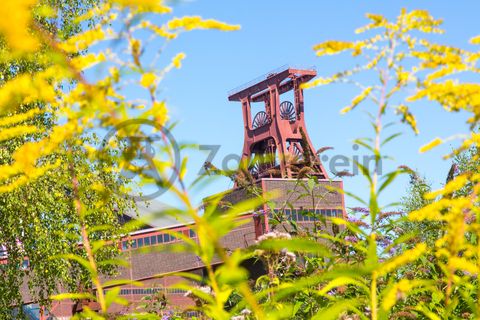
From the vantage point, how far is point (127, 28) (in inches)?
62.2

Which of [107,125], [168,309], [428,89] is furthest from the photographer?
[168,309]

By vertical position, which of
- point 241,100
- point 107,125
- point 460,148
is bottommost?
point 460,148

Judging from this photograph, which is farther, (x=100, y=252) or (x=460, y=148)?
(x=100, y=252)

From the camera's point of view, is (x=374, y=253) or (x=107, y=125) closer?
(x=107, y=125)

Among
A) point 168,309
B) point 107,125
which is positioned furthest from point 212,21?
point 168,309

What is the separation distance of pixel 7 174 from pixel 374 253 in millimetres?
1054

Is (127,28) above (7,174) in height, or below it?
above

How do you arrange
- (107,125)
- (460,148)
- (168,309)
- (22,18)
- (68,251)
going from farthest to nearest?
1. (68,251)
2. (168,309)
3. (460,148)
4. (107,125)
5. (22,18)

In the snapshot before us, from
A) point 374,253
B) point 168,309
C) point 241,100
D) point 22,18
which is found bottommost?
point 168,309

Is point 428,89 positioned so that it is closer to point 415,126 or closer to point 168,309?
point 415,126

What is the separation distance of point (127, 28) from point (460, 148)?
0.94 meters

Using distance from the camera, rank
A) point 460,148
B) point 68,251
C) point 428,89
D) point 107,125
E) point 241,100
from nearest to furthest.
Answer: point 107,125 → point 428,89 → point 460,148 → point 68,251 → point 241,100

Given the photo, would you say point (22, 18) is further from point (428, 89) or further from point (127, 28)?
point (428, 89)

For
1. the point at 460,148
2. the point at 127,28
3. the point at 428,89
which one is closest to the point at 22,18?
the point at 127,28
